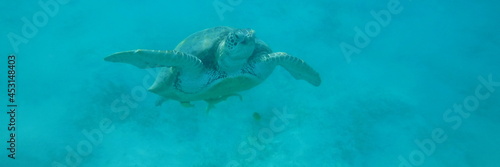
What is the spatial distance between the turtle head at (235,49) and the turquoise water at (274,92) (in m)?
2.45


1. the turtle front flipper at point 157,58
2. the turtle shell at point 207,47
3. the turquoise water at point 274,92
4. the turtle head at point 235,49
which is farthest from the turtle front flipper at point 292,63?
the turquoise water at point 274,92

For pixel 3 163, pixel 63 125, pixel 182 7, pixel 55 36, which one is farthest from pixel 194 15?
pixel 3 163

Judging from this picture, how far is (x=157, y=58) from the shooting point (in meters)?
3.78

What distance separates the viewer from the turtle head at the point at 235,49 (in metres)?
3.78

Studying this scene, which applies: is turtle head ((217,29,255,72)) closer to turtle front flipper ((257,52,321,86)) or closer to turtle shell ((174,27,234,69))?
turtle shell ((174,27,234,69))

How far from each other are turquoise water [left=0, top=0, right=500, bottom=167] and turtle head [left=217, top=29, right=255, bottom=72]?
2453 millimetres

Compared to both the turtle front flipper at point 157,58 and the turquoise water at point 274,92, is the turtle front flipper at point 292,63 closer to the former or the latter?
the turtle front flipper at point 157,58

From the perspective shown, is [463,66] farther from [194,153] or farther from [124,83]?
[124,83]

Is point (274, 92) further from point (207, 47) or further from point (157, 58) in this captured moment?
point (157, 58)

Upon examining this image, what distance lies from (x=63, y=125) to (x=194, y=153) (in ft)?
12.6

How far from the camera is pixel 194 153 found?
26.0ft

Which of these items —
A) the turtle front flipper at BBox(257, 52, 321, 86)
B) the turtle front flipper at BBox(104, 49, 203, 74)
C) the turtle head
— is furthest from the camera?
the turtle front flipper at BBox(257, 52, 321, 86)

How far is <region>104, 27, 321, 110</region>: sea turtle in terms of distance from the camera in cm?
382

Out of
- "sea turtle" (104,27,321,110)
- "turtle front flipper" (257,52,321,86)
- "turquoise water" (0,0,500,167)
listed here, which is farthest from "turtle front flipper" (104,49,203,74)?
"turquoise water" (0,0,500,167)
